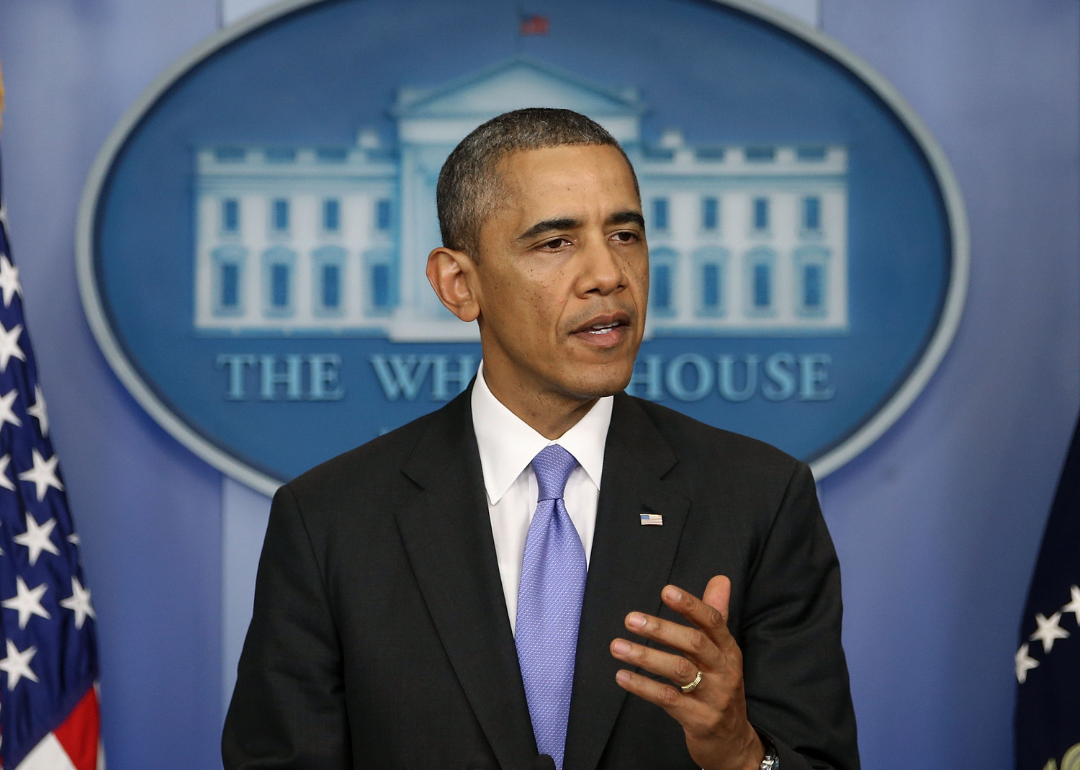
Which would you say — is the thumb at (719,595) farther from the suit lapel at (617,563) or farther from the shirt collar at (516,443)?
the shirt collar at (516,443)

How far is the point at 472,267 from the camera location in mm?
1688

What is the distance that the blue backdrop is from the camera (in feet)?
A: 8.34

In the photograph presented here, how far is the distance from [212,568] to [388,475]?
1077 millimetres

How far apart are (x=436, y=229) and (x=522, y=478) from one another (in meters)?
1.04

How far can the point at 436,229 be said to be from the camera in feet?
8.30

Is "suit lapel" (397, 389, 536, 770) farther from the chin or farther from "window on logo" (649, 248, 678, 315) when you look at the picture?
"window on logo" (649, 248, 678, 315)

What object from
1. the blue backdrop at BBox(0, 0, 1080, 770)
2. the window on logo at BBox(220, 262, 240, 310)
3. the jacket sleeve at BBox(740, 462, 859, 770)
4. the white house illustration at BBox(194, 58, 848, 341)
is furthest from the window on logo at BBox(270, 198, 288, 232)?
the jacket sleeve at BBox(740, 462, 859, 770)

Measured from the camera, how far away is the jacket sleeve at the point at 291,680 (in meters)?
1.53

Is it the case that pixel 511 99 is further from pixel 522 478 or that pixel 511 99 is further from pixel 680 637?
pixel 680 637

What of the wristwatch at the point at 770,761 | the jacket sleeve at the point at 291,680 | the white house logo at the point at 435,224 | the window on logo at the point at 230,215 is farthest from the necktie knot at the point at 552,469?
the window on logo at the point at 230,215

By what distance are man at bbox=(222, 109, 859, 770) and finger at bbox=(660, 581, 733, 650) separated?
8.0 inches

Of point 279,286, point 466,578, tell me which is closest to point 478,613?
point 466,578

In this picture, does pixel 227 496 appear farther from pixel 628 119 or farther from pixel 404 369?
pixel 628 119

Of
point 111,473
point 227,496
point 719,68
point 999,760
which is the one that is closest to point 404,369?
point 227,496
